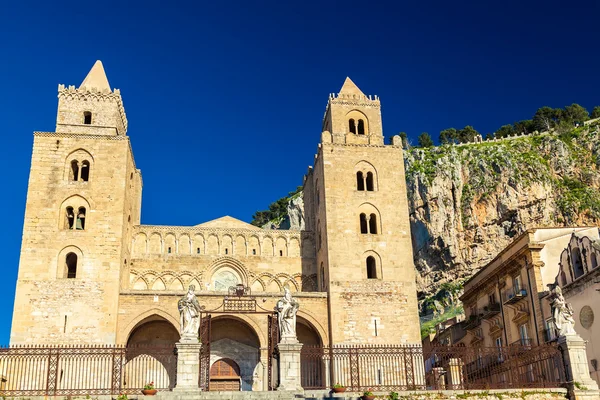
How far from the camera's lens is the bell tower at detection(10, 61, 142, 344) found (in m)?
30.5

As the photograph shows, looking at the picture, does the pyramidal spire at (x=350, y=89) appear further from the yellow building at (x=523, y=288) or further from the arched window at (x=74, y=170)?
the arched window at (x=74, y=170)

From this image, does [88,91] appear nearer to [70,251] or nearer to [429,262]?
[70,251]

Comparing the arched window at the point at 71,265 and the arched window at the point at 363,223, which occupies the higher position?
the arched window at the point at 363,223

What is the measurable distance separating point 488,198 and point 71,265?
5167 cm

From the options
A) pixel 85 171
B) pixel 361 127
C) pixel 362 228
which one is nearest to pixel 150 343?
pixel 85 171

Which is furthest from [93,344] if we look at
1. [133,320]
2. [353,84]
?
[353,84]

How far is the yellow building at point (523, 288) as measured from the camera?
29102 millimetres

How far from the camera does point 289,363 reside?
20969mm

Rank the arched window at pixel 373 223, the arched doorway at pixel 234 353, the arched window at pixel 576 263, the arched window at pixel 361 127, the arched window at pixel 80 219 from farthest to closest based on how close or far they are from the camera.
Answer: the arched window at pixel 361 127 → the arched window at pixel 373 223 → the arched window at pixel 80 219 → the arched doorway at pixel 234 353 → the arched window at pixel 576 263

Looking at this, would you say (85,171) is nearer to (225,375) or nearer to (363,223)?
(225,375)

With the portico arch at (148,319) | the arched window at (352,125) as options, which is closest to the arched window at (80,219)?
the portico arch at (148,319)

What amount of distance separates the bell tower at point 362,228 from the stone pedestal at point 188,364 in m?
13.2

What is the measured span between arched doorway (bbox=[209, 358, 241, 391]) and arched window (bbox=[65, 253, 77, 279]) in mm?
8777

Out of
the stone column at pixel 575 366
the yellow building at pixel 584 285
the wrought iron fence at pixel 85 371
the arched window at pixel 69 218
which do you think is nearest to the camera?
the stone column at pixel 575 366
